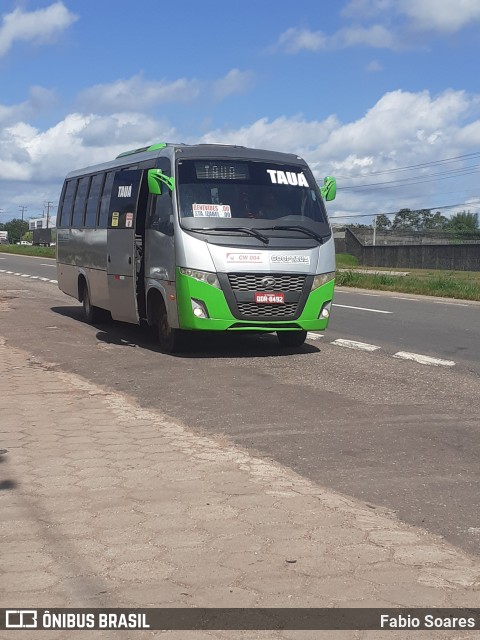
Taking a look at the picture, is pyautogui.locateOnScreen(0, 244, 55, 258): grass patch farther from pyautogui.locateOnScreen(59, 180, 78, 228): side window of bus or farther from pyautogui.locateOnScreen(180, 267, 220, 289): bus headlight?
pyautogui.locateOnScreen(180, 267, 220, 289): bus headlight

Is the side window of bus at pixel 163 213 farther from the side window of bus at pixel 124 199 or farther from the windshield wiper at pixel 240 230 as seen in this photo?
the side window of bus at pixel 124 199

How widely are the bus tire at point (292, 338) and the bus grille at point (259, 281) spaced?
118 cm

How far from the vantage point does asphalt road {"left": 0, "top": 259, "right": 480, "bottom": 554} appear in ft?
20.5

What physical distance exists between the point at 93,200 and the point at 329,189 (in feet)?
15.6

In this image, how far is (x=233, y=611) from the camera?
13.5 feet

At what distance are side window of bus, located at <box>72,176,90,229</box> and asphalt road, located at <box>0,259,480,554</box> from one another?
206 cm

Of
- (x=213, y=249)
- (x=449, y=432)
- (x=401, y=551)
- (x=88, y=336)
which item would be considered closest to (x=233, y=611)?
(x=401, y=551)

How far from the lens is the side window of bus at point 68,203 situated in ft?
59.0

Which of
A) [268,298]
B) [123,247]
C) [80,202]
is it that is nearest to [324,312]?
[268,298]

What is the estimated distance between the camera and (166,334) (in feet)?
42.7

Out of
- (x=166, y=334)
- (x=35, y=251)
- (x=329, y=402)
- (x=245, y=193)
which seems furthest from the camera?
(x=35, y=251)

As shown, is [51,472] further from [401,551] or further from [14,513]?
[401,551]

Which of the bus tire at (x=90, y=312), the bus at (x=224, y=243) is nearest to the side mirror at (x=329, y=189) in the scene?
the bus at (x=224, y=243)

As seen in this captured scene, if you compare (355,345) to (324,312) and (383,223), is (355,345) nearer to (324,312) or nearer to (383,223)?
(324,312)
